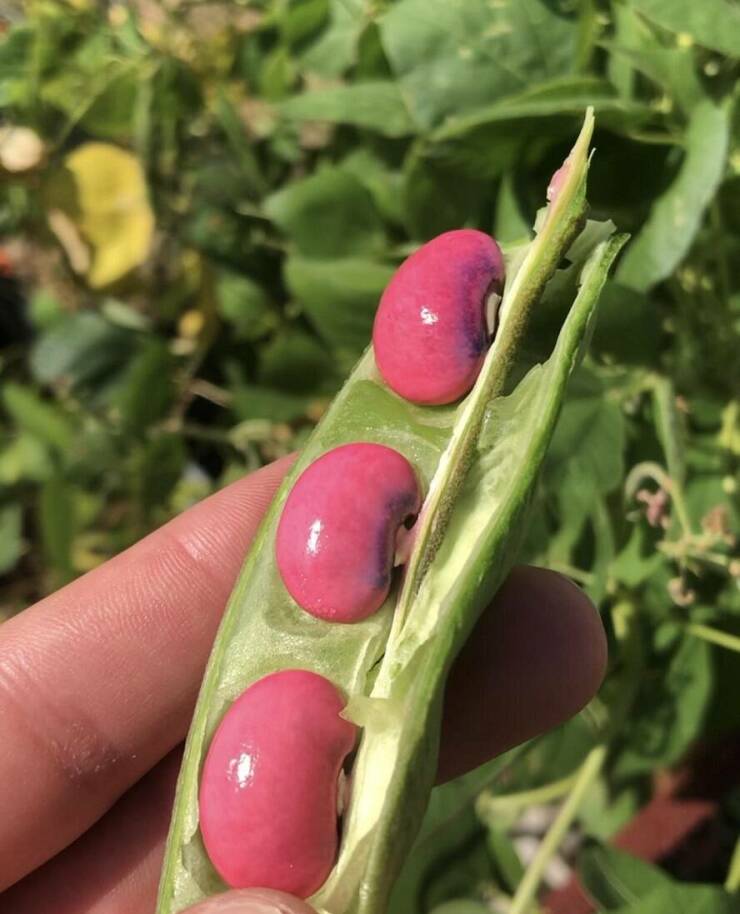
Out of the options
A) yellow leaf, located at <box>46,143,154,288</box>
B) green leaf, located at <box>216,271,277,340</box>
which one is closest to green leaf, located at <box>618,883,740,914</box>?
green leaf, located at <box>216,271,277,340</box>

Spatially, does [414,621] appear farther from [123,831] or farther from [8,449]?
[8,449]

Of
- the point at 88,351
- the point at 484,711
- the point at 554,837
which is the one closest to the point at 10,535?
the point at 88,351

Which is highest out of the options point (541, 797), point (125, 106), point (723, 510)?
point (125, 106)

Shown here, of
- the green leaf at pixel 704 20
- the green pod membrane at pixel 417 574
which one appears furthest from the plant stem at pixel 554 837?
the green leaf at pixel 704 20

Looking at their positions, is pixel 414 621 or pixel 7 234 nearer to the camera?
pixel 414 621

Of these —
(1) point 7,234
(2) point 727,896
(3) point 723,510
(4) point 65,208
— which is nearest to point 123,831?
(2) point 727,896
